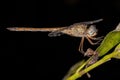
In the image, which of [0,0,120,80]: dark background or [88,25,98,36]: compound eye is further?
[0,0,120,80]: dark background

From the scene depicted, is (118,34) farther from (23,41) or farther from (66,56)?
(23,41)

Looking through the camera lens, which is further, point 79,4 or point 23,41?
point 79,4

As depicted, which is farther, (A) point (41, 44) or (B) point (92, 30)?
(A) point (41, 44)

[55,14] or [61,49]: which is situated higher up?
[55,14]

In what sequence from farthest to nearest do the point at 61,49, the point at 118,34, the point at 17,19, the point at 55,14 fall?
the point at 55,14, the point at 17,19, the point at 61,49, the point at 118,34

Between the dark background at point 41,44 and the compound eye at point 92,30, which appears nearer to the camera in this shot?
the compound eye at point 92,30

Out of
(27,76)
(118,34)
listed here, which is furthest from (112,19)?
(118,34)

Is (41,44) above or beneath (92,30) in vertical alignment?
beneath

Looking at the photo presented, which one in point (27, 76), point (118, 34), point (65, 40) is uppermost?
point (118, 34)
